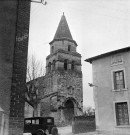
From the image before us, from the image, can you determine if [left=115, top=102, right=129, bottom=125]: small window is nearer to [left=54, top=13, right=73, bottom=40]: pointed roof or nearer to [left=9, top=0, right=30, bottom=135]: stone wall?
[left=9, top=0, right=30, bottom=135]: stone wall

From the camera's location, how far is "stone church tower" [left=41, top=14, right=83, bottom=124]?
128 ft

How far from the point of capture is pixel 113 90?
18.0 metres

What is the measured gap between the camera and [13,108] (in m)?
4.05

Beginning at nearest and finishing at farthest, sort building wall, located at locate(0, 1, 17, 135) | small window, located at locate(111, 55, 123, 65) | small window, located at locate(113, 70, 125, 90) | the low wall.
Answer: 1. building wall, located at locate(0, 1, 17, 135)
2. small window, located at locate(113, 70, 125, 90)
3. small window, located at locate(111, 55, 123, 65)
4. the low wall

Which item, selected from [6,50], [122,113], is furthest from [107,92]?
[6,50]

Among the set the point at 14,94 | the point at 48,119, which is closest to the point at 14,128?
the point at 14,94

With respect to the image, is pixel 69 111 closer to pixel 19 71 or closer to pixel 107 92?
pixel 107 92

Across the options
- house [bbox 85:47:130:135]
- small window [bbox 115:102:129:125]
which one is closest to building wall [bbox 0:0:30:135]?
house [bbox 85:47:130:135]

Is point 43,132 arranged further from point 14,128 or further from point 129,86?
point 14,128

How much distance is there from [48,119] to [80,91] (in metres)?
25.5

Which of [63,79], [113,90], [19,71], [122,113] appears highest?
[63,79]

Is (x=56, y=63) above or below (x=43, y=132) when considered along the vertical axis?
above

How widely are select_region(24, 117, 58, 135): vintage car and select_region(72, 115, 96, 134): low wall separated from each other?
3.84m

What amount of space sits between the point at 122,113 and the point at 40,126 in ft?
21.6
